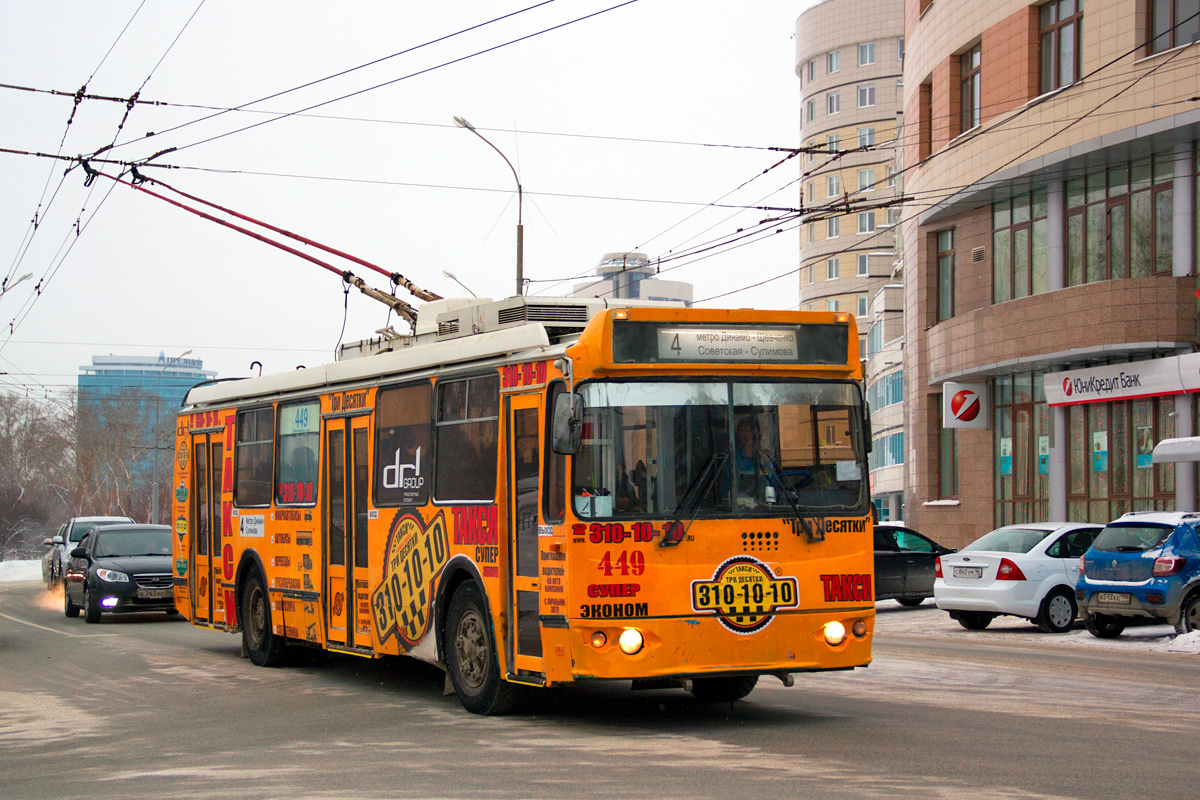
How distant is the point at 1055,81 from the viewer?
32562 mm

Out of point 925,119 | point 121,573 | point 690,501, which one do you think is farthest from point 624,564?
point 925,119

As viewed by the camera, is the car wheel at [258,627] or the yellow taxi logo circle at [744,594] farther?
the car wheel at [258,627]

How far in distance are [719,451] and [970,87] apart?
97.2ft

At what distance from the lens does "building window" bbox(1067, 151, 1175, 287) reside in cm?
2998

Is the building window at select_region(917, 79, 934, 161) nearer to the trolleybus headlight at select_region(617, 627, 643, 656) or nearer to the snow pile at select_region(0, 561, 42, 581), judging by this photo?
the snow pile at select_region(0, 561, 42, 581)

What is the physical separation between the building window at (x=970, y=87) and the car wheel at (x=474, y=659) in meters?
28.3

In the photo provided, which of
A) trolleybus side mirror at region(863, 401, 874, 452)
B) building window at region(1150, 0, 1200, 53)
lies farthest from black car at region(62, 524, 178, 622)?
building window at region(1150, 0, 1200, 53)

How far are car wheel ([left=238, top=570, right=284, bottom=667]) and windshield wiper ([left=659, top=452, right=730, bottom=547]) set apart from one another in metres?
6.94

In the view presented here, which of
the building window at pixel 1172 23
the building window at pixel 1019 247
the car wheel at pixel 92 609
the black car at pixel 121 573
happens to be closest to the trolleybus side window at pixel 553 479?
the black car at pixel 121 573

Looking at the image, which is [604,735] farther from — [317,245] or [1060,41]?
[1060,41]

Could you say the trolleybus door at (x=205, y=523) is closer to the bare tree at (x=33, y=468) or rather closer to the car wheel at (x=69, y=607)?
the car wheel at (x=69, y=607)

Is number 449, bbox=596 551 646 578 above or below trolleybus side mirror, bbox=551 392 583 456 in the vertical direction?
below

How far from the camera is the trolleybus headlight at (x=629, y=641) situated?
32.0ft

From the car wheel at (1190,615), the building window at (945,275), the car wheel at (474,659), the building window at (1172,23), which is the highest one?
the building window at (1172,23)
